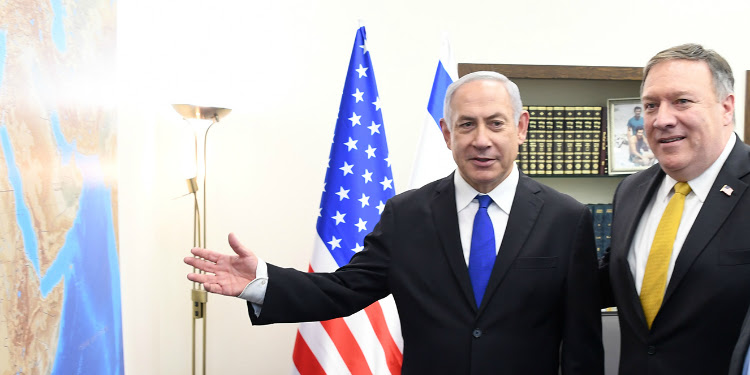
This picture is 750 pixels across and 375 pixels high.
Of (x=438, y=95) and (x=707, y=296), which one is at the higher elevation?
(x=438, y=95)

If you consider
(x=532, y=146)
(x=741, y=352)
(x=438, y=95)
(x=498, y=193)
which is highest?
(x=438, y=95)

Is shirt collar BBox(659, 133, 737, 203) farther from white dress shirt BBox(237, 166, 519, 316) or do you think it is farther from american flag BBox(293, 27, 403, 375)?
american flag BBox(293, 27, 403, 375)


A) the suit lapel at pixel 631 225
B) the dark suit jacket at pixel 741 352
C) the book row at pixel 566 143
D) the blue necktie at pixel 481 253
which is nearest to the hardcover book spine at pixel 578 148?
the book row at pixel 566 143

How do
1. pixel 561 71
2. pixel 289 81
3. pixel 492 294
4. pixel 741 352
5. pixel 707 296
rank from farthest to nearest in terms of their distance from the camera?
1. pixel 561 71
2. pixel 289 81
3. pixel 492 294
4. pixel 707 296
5. pixel 741 352

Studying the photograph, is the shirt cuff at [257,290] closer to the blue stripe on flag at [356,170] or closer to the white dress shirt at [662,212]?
the white dress shirt at [662,212]

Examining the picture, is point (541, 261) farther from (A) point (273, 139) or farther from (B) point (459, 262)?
(A) point (273, 139)

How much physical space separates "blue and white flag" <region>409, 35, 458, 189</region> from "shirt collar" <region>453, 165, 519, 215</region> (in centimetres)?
119

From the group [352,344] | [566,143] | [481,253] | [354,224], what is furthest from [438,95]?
[481,253]

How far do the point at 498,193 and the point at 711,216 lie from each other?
0.54m

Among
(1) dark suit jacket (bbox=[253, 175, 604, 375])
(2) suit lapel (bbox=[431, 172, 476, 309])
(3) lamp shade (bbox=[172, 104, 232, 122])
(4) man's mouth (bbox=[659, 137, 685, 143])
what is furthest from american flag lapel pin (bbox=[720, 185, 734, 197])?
(3) lamp shade (bbox=[172, 104, 232, 122])

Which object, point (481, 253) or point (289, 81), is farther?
point (289, 81)

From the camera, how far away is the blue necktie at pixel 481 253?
5.80ft

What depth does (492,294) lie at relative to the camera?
5.68 ft

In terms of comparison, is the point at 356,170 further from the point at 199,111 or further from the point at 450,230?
the point at 450,230
